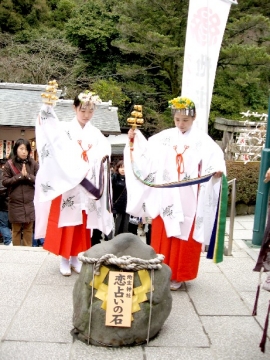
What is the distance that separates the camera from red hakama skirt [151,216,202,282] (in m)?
4.40

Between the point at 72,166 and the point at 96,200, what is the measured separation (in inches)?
17.2

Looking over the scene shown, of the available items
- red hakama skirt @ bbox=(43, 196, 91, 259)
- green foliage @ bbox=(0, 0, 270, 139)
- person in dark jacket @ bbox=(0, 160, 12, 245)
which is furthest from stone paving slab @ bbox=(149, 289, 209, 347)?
green foliage @ bbox=(0, 0, 270, 139)

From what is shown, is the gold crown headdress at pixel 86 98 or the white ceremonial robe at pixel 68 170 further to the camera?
the gold crown headdress at pixel 86 98

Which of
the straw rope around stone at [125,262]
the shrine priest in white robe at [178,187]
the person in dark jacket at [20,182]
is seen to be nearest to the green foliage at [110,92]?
the person in dark jacket at [20,182]

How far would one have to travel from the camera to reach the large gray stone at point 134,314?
3.27 meters

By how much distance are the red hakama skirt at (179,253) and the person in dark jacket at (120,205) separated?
81.2 inches

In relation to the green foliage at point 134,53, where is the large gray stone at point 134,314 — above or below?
below

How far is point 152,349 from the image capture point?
129 inches

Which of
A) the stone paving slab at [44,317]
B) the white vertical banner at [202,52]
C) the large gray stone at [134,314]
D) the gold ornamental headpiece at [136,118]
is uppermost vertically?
the white vertical banner at [202,52]

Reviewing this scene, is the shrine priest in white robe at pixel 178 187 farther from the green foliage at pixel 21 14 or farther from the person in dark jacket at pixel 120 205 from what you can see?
the green foliage at pixel 21 14

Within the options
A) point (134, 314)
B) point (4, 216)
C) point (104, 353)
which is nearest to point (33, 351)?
point (104, 353)

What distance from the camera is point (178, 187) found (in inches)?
173

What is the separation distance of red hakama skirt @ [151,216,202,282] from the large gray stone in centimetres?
91

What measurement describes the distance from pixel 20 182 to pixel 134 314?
11.1 ft
